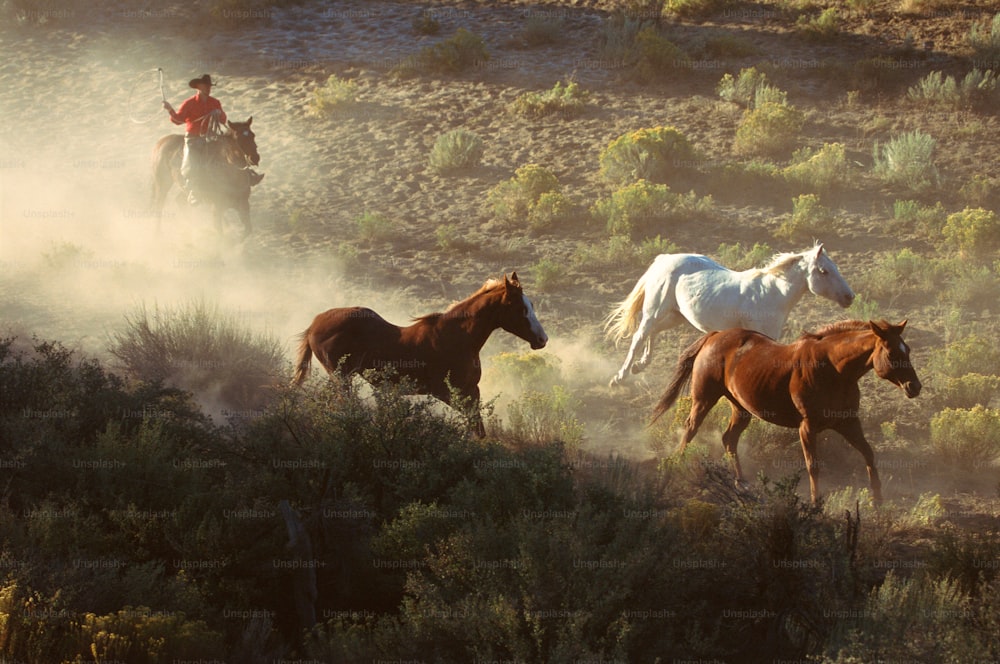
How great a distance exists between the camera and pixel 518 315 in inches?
402

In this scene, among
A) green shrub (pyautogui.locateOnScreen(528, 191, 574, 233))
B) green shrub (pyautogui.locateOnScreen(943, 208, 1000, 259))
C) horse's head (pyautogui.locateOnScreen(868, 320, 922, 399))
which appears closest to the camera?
horse's head (pyautogui.locateOnScreen(868, 320, 922, 399))

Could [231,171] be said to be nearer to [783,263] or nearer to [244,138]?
[244,138]

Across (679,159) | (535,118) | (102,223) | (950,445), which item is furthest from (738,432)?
(102,223)

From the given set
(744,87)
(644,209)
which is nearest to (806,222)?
(644,209)

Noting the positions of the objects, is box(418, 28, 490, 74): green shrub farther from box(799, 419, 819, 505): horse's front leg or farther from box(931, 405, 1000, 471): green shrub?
box(799, 419, 819, 505): horse's front leg

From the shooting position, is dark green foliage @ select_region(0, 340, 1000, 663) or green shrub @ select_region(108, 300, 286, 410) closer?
dark green foliage @ select_region(0, 340, 1000, 663)

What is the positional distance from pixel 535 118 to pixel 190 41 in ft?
33.0

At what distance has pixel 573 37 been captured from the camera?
2373 centimetres

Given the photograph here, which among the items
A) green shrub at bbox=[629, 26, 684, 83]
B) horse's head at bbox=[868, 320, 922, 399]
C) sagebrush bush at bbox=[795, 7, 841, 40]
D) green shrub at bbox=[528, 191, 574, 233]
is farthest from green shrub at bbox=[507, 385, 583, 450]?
sagebrush bush at bbox=[795, 7, 841, 40]

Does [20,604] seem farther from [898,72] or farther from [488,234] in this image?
[898,72]

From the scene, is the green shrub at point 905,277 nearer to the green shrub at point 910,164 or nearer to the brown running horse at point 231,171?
the green shrub at point 910,164

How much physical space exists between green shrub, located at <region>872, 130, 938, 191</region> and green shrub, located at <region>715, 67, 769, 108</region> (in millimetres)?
3173

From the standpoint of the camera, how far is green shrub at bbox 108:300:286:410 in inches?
476

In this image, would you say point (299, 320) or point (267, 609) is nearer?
point (267, 609)
